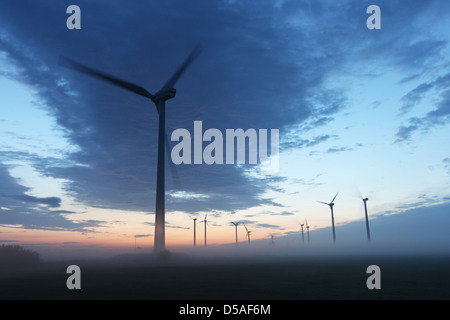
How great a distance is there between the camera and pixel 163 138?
80438 mm

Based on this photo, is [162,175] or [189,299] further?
[162,175]

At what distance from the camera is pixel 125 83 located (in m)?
79.8

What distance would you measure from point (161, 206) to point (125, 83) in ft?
98.8
